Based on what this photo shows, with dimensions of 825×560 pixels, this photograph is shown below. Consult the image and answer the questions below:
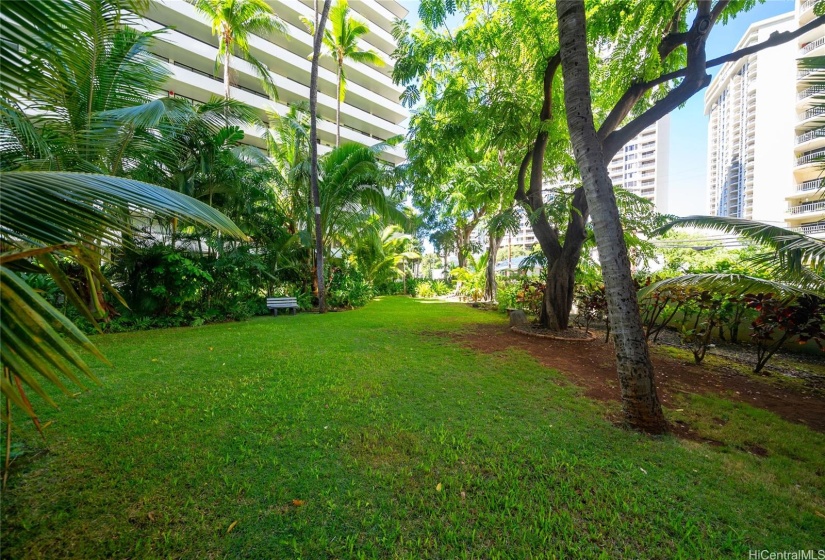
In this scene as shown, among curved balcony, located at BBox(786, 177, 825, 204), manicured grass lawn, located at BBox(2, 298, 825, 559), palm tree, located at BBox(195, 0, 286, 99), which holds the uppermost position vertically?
palm tree, located at BBox(195, 0, 286, 99)

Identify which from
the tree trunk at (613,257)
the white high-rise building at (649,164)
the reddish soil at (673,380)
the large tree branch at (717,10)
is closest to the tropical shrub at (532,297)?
Result: the reddish soil at (673,380)

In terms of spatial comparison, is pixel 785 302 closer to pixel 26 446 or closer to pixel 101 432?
pixel 101 432

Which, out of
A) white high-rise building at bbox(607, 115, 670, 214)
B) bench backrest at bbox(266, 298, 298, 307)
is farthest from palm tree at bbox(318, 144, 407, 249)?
white high-rise building at bbox(607, 115, 670, 214)

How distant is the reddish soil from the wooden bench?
20.8ft

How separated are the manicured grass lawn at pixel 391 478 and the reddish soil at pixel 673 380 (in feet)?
1.33

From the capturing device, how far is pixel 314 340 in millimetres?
6496

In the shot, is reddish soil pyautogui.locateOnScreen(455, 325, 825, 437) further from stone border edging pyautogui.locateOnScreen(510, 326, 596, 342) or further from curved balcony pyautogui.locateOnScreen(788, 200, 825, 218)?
curved balcony pyautogui.locateOnScreen(788, 200, 825, 218)

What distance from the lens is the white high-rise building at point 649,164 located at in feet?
224

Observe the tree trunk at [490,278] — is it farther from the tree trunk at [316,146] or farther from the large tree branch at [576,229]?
the tree trunk at [316,146]

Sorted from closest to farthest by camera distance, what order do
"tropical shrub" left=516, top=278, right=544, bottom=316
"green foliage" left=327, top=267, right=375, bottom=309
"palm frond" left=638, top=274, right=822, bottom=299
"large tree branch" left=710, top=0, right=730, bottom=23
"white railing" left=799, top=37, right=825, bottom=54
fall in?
"palm frond" left=638, top=274, right=822, bottom=299, "large tree branch" left=710, top=0, right=730, bottom=23, "tropical shrub" left=516, top=278, right=544, bottom=316, "green foliage" left=327, top=267, right=375, bottom=309, "white railing" left=799, top=37, right=825, bottom=54

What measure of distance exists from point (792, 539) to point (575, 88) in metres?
3.74

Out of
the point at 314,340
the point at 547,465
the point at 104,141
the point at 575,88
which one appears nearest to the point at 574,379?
the point at 547,465

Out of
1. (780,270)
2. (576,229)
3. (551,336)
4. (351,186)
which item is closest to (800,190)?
(576,229)

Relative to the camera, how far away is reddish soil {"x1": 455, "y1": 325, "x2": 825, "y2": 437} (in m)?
3.62
